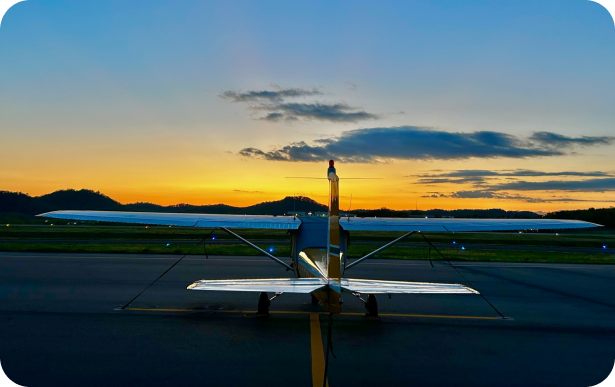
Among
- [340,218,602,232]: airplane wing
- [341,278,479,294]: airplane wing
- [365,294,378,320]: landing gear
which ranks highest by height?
[340,218,602,232]: airplane wing

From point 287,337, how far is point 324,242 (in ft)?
10.4

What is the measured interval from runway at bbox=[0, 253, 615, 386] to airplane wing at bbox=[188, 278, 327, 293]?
1107 millimetres

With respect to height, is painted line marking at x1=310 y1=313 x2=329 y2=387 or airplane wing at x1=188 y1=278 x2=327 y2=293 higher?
airplane wing at x1=188 y1=278 x2=327 y2=293

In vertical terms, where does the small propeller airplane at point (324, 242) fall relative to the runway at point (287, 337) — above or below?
above

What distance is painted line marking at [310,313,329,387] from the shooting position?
709 centimetres

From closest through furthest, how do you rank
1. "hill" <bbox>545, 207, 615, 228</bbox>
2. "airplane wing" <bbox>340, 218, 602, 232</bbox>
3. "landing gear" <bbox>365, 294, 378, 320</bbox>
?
"landing gear" <bbox>365, 294, 378, 320</bbox>
"airplane wing" <bbox>340, 218, 602, 232</bbox>
"hill" <bbox>545, 207, 615, 228</bbox>

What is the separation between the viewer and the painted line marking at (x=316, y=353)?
7.09m

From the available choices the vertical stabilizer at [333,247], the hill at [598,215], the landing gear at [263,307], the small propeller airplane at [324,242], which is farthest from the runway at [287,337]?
the hill at [598,215]

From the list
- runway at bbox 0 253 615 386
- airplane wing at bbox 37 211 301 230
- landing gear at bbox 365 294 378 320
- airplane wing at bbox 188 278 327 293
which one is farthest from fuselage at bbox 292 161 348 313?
landing gear at bbox 365 294 378 320

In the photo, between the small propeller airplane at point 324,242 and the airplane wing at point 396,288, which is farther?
the small propeller airplane at point 324,242

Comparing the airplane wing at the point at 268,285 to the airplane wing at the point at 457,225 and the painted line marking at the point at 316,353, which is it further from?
the airplane wing at the point at 457,225

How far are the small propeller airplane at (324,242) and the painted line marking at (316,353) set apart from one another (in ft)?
2.06

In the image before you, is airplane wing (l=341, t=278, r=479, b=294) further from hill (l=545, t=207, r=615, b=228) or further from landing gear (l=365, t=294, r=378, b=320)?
hill (l=545, t=207, r=615, b=228)

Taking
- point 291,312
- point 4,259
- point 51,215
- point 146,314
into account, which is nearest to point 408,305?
point 291,312
